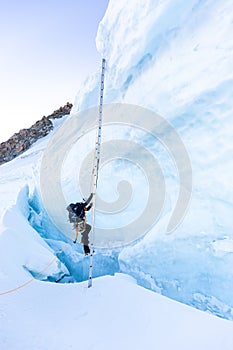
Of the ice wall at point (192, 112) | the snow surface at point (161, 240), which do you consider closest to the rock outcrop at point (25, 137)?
the snow surface at point (161, 240)

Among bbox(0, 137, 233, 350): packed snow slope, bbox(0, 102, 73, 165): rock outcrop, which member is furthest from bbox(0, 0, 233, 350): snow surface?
bbox(0, 102, 73, 165): rock outcrop

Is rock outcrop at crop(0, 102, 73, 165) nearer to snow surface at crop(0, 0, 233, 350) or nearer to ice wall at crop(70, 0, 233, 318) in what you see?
snow surface at crop(0, 0, 233, 350)

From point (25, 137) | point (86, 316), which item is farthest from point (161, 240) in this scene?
point (25, 137)

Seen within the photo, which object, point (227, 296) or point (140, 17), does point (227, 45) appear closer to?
point (140, 17)

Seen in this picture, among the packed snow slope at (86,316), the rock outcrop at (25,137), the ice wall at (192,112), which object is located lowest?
the packed snow slope at (86,316)

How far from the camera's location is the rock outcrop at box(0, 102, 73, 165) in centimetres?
2380

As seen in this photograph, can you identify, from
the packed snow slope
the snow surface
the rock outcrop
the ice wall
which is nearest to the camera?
the packed snow slope

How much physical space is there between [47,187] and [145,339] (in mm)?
5968

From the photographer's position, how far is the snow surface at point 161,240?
11.2ft

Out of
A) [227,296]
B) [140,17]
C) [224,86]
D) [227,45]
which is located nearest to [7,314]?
[227,296]

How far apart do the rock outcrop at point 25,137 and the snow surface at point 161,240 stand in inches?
707

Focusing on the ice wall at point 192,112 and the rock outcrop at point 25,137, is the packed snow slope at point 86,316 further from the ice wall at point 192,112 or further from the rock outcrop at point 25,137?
the rock outcrop at point 25,137

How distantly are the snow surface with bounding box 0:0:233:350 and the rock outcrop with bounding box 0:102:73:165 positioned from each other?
58.9 ft

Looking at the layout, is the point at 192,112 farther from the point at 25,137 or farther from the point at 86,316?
the point at 25,137
